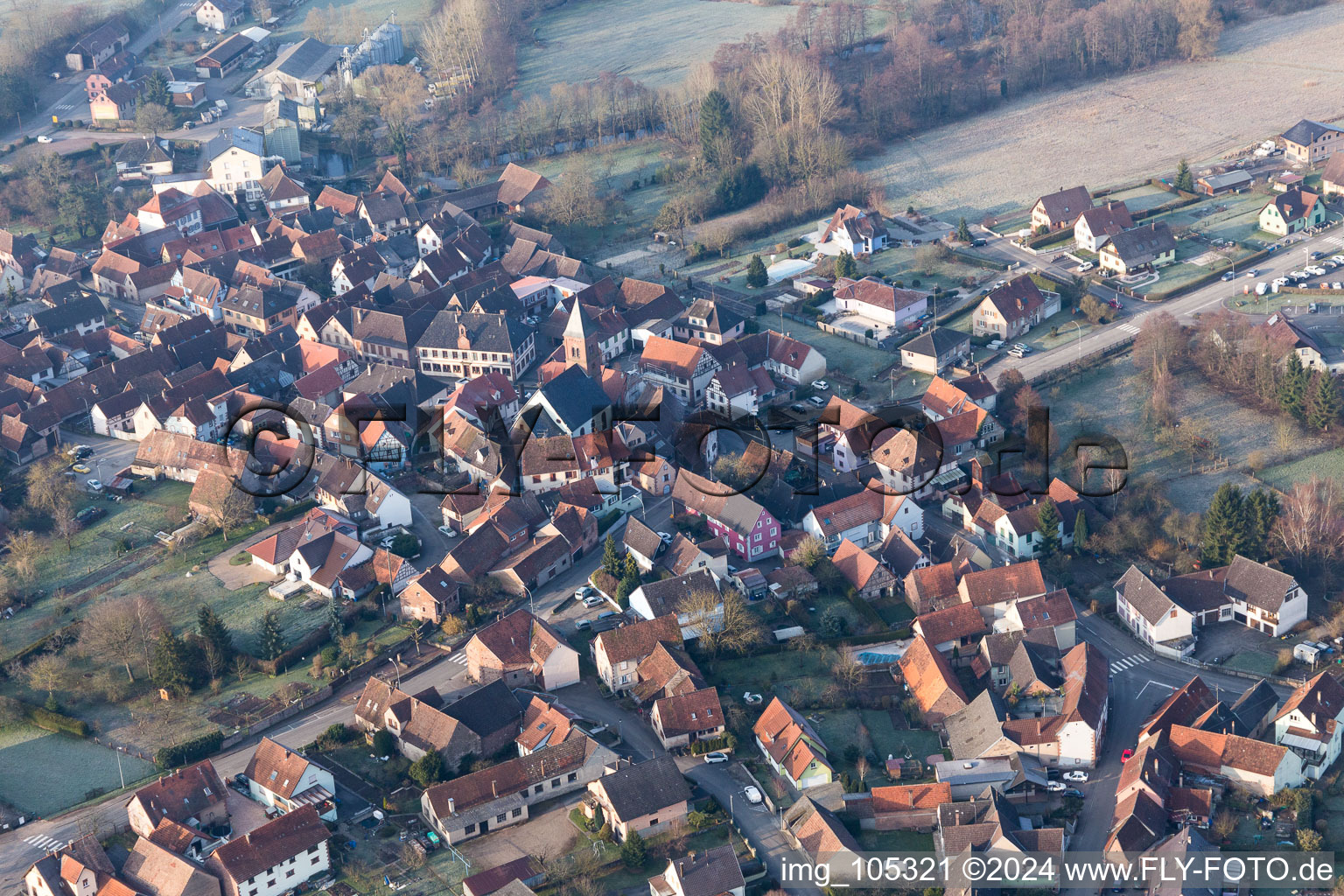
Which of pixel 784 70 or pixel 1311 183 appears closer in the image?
pixel 1311 183

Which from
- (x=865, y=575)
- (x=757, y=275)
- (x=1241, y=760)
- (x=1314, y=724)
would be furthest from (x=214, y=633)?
(x=757, y=275)

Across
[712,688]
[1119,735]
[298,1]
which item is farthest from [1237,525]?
[298,1]

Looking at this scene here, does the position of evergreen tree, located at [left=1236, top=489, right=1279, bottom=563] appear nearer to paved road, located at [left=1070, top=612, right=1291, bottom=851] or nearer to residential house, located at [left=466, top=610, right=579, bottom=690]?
paved road, located at [left=1070, top=612, right=1291, bottom=851]

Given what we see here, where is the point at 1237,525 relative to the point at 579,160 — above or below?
below

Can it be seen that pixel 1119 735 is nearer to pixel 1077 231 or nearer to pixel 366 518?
pixel 366 518

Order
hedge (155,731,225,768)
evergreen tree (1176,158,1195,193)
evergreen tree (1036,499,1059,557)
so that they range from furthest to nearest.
A: evergreen tree (1176,158,1195,193)
evergreen tree (1036,499,1059,557)
hedge (155,731,225,768)

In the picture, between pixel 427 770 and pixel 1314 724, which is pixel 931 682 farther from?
pixel 427 770

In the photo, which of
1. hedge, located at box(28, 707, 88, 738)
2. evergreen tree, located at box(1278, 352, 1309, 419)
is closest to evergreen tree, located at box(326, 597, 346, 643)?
hedge, located at box(28, 707, 88, 738)
